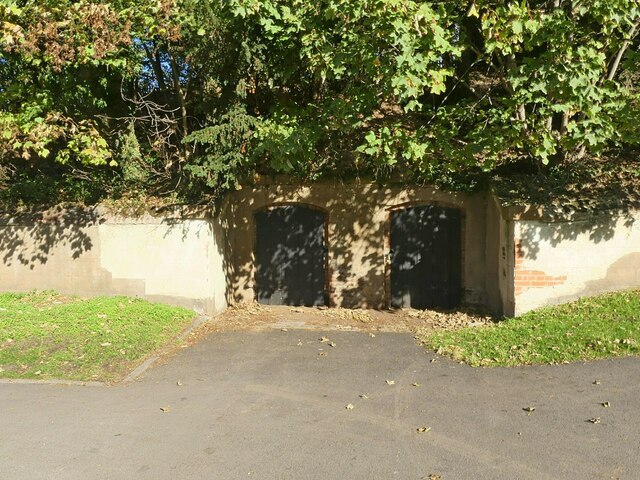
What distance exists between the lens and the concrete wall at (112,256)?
10297 mm

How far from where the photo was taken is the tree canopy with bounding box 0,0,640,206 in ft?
25.3

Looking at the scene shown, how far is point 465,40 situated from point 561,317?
453 cm

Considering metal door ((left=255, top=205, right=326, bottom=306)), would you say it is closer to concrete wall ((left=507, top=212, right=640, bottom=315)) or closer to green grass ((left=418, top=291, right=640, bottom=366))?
green grass ((left=418, top=291, right=640, bottom=366))

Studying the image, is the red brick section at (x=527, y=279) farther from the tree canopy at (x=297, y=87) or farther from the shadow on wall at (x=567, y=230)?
the tree canopy at (x=297, y=87)

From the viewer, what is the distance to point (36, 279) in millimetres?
10648

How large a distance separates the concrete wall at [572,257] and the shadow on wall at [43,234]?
7484 millimetres

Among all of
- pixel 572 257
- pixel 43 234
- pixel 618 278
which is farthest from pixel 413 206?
pixel 43 234

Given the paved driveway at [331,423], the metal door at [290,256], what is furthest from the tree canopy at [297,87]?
the paved driveway at [331,423]

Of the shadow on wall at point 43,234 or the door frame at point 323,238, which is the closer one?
the shadow on wall at point 43,234

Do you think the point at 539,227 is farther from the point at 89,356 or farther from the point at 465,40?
the point at 89,356

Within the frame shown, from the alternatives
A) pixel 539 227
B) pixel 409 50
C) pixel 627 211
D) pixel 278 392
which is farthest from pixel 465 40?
pixel 278 392

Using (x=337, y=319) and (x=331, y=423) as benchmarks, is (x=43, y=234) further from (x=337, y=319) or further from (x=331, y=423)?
(x=331, y=423)

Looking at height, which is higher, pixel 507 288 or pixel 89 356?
pixel 507 288

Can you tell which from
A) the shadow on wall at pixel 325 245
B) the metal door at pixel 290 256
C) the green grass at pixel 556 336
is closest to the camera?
the green grass at pixel 556 336
